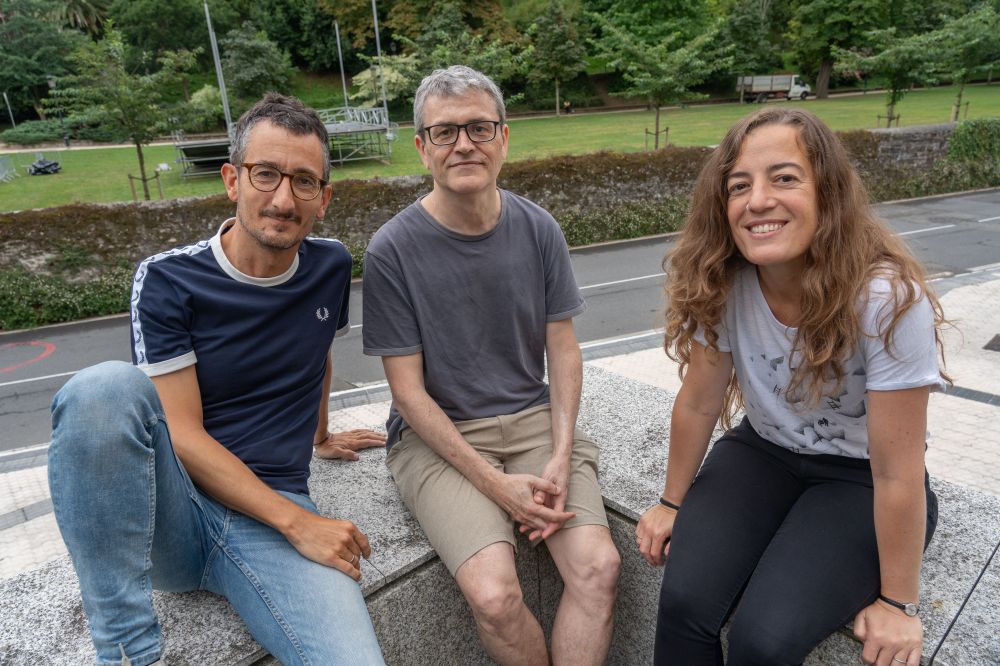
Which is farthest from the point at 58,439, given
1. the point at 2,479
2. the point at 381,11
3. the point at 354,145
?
the point at 381,11

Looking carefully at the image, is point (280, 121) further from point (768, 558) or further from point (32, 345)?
point (32, 345)

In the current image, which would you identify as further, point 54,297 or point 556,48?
point 556,48

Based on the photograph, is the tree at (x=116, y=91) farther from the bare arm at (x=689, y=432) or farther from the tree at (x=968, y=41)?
the tree at (x=968, y=41)

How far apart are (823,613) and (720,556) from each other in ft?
1.00

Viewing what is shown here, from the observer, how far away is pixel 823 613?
180cm

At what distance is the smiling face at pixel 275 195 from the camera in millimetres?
2234

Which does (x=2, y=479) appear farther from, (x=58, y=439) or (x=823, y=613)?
(x=823, y=613)

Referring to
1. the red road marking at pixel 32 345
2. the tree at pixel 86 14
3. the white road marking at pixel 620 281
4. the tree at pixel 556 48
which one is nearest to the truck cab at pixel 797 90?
the tree at pixel 556 48

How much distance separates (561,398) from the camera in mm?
2748

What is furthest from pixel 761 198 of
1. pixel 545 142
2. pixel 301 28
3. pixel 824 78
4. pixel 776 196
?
pixel 301 28

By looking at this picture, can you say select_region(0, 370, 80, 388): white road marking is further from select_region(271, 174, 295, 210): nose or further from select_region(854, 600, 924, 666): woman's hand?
select_region(854, 600, 924, 666): woman's hand

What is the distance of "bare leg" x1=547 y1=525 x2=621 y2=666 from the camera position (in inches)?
87.7

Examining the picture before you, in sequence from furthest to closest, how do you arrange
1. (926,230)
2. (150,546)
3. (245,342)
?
(926,230), (245,342), (150,546)

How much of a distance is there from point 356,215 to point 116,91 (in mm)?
8764
